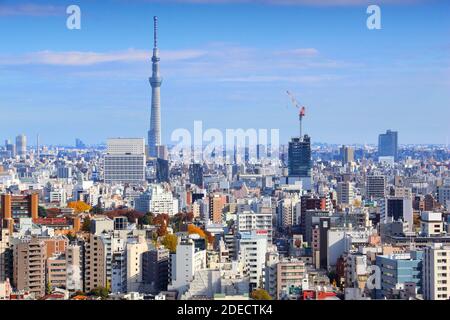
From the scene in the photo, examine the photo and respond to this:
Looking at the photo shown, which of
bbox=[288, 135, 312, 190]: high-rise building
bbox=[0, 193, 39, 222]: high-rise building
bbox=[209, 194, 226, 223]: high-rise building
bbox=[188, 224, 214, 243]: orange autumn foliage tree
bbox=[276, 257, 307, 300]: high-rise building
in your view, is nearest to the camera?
bbox=[276, 257, 307, 300]: high-rise building

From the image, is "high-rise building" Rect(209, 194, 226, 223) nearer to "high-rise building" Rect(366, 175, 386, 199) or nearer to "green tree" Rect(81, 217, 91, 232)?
"green tree" Rect(81, 217, 91, 232)

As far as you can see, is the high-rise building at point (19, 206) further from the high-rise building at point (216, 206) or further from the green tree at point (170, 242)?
the green tree at point (170, 242)

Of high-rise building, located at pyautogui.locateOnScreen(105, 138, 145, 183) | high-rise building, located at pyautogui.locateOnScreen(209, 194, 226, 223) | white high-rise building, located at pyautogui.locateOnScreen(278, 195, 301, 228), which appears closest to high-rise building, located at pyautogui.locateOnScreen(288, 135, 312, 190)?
white high-rise building, located at pyautogui.locateOnScreen(278, 195, 301, 228)

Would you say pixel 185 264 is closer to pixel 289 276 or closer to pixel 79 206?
pixel 289 276

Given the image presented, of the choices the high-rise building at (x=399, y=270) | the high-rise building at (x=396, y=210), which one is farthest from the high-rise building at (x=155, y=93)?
the high-rise building at (x=396, y=210)
